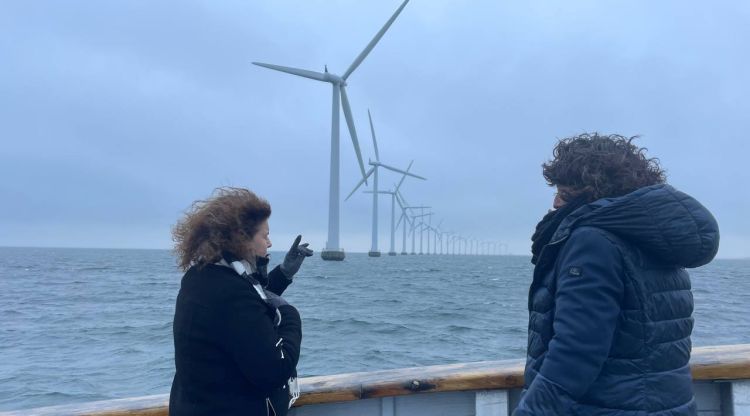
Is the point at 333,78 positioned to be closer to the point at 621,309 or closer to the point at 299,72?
the point at 299,72

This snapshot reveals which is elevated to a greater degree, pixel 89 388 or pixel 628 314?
pixel 628 314

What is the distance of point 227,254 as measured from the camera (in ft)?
7.21

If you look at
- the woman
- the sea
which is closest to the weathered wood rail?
the woman

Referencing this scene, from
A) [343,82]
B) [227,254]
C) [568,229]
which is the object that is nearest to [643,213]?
[568,229]

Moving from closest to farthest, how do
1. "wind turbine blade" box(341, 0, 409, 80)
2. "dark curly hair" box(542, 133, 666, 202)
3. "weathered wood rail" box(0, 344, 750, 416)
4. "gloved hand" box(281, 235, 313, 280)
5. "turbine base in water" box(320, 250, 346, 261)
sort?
"dark curly hair" box(542, 133, 666, 202)
"weathered wood rail" box(0, 344, 750, 416)
"gloved hand" box(281, 235, 313, 280)
"wind turbine blade" box(341, 0, 409, 80)
"turbine base in water" box(320, 250, 346, 261)

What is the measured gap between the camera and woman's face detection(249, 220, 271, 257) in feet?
7.48

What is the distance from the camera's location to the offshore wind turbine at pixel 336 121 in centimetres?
4369

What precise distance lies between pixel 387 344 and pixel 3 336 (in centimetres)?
999

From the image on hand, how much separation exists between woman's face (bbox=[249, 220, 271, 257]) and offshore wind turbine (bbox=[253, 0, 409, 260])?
4063cm

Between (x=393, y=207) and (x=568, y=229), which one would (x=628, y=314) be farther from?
(x=393, y=207)

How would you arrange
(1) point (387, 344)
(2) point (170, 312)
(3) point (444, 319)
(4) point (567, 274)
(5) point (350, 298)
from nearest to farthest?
(4) point (567, 274)
(1) point (387, 344)
(3) point (444, 319)
(2) point (170, 312)
(5) point (350, 298)

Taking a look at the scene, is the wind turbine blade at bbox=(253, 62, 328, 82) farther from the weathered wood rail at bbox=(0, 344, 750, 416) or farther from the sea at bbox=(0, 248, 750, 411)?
the weathered wood rail at bbox=(0, 344, 750, 416)

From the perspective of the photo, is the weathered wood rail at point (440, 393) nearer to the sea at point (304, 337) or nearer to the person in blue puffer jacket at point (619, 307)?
the person in blue puffer jacket at point (619, 307)

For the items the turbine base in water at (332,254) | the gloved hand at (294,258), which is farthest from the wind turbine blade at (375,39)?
the gloved hand at (294,258)
